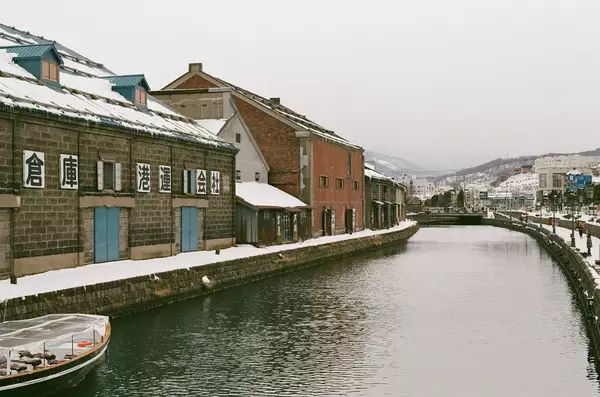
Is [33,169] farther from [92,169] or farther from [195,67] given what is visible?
[195,67]

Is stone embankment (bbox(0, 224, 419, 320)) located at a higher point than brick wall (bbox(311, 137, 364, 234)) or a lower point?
lower

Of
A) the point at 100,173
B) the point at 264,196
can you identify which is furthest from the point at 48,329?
the point at 264,196

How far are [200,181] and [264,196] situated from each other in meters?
12.0

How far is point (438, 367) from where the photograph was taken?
785 inches

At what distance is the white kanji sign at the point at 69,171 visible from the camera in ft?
98.1

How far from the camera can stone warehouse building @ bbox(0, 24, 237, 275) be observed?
90.0 ft

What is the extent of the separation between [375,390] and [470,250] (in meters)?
53.2

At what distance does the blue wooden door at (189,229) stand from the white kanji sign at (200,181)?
1.17 metres

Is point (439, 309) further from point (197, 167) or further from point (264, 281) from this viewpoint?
point (197, 167)

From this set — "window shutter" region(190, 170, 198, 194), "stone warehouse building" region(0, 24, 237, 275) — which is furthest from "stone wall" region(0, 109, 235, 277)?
"window shutter" region(190, 170, 198, 194)

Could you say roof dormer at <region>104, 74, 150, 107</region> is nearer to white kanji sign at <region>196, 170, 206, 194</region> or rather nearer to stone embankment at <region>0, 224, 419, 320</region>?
white kanji sign at <region>196, 170, 206, 194</region>

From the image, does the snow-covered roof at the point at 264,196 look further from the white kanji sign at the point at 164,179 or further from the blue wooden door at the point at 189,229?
the white kanji sign at the point at 164,179

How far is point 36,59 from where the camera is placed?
32.1 metres

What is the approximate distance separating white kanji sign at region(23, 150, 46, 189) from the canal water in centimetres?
669
